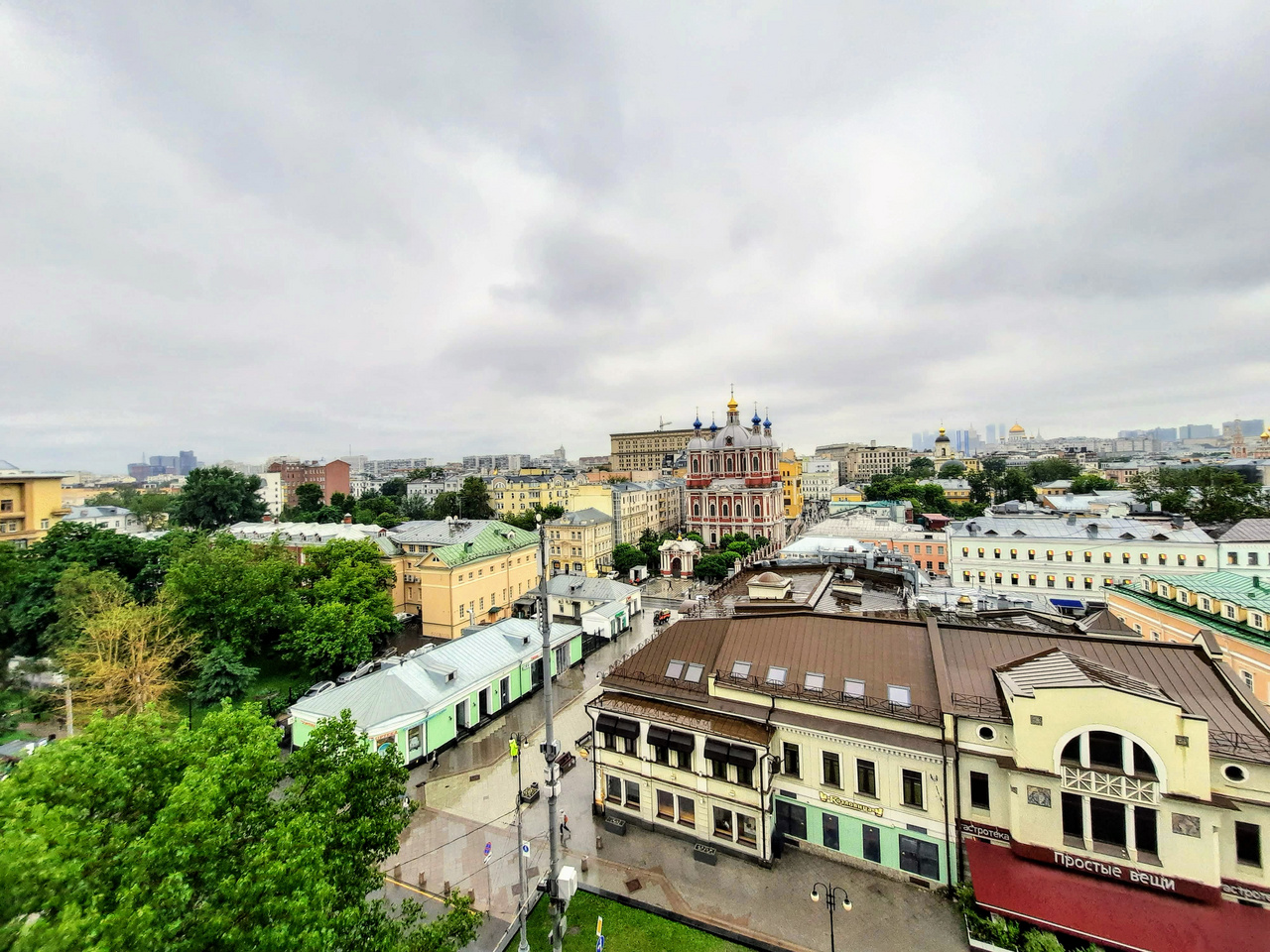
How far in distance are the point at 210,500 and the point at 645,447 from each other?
126888 mm

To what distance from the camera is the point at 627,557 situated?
59469 mm

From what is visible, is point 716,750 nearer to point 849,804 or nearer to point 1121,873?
point 849,804

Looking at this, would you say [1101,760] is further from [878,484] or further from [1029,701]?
[878,484]

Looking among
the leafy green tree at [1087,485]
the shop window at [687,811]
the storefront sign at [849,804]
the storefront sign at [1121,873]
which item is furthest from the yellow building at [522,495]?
the leafy green tree at [1087,485]

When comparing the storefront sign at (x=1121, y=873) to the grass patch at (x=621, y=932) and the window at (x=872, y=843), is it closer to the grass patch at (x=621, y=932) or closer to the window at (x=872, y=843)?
the window at (x=872, y=843)

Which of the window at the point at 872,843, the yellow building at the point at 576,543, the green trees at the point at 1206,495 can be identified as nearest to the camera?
the window at the point at 872,843

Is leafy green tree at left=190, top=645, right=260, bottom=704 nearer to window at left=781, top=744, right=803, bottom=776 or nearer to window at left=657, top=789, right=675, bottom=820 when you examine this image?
window at left=657, top=789, right=675, bottom=820

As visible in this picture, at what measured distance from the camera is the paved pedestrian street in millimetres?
13656

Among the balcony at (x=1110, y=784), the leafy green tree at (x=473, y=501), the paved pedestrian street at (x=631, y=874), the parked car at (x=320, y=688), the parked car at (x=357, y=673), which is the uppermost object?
the leafy green tree at (x=473, y=501)

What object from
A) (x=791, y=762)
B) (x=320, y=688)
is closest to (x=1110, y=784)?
(x=791, y=762)

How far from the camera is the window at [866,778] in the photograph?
15164 millimetres

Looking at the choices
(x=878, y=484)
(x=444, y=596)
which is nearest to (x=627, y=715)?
(x=444, y=596)

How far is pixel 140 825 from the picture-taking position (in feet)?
30.8

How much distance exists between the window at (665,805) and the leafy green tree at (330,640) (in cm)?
1921
